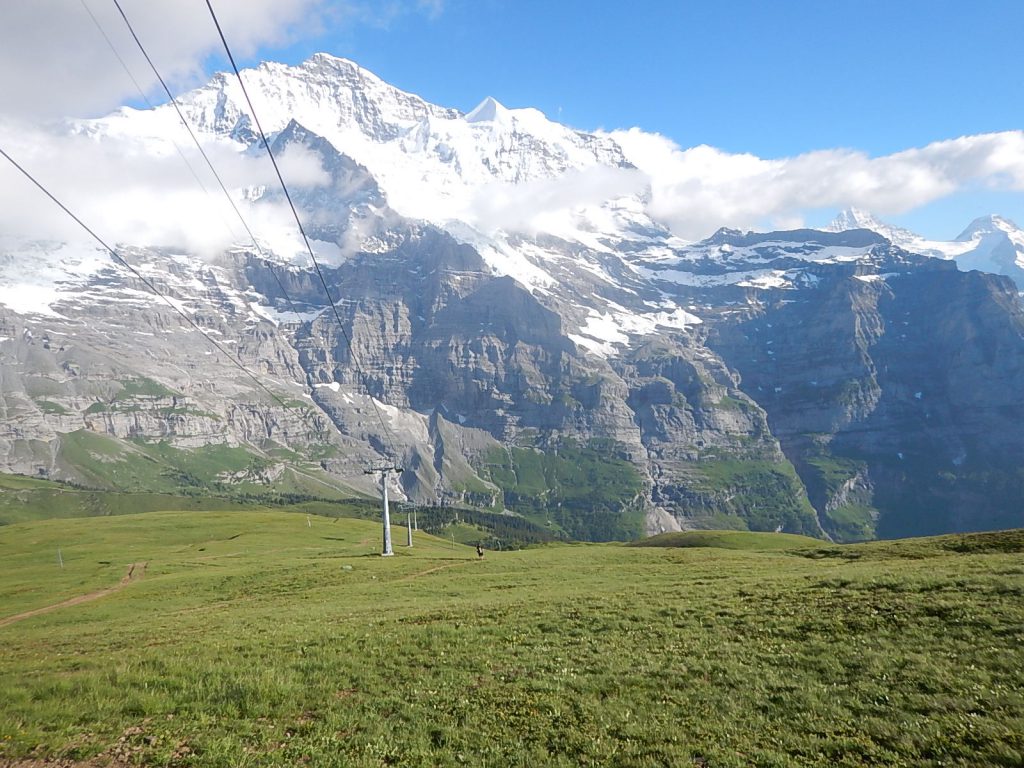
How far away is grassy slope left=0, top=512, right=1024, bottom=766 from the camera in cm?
1631

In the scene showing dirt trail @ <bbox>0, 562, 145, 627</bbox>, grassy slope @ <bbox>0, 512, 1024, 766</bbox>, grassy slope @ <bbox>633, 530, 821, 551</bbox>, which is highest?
grassy slope @ <bbox>0, 512, 1024, 766</bbox>

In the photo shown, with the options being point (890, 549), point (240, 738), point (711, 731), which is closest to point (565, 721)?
point (711, 731)

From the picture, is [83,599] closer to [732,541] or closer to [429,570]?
[429,570]

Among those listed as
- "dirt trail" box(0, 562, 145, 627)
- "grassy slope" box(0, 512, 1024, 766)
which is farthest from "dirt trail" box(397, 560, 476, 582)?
"dirt trail" box(0, 562, 145, 627)

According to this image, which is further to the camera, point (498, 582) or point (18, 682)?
point (498, 582)

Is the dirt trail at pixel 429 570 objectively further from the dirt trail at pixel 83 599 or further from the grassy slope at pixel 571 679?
the dirt trail at pixel 83 599

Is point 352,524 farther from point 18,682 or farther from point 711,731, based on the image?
point 711,731

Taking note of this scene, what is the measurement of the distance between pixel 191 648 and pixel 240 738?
12877 millimetres

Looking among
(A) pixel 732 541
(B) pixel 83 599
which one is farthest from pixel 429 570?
(A) pixel 732 541

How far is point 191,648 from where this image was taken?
28.2 meters

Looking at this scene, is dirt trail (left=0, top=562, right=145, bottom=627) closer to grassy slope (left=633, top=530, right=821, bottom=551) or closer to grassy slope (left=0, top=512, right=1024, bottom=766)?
grassy slope (left=0, top=512, right=1024, bottom=766)

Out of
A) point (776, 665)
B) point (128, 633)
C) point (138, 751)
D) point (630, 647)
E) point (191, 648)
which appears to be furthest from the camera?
point (128, 633)

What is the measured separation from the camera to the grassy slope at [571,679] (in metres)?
16.3

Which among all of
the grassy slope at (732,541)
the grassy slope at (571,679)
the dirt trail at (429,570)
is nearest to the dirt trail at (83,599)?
the grassy slope at (571,679)
